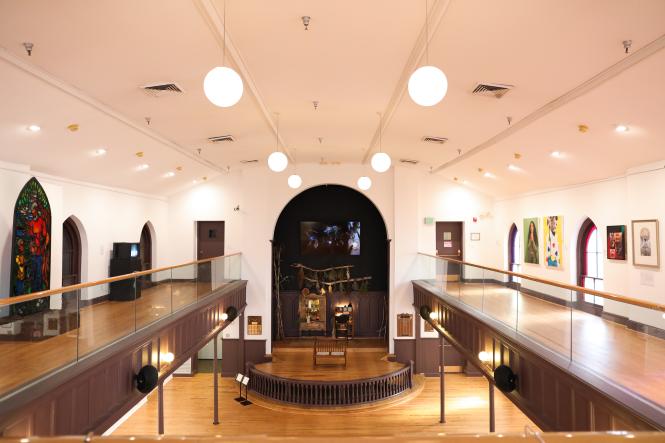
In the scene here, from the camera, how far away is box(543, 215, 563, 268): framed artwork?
1032 cm

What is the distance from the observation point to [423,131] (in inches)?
348

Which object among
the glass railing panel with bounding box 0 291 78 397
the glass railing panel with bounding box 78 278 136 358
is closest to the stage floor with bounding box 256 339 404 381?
the glass railing panel with bounding box 78 278 136 358

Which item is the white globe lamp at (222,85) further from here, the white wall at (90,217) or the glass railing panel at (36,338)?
the white wall at (90,217)

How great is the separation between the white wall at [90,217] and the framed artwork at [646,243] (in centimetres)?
810

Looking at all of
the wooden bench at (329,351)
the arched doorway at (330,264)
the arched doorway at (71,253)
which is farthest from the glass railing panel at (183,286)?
the arched doorway at (330,264)

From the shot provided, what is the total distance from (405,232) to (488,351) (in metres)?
7.12

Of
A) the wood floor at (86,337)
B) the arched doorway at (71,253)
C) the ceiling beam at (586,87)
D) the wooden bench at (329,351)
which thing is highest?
the ceiling beam at (586,87)

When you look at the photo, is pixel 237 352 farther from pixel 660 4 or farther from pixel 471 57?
pixel 660 4

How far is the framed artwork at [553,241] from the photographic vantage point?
1032 centimetres

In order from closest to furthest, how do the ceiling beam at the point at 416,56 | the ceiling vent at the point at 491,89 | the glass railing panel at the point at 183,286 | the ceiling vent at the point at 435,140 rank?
the ceiling beam at the point at 416,56 < the ceiling vent at the point at 491,89 < the glass railing panel at the point at 183,286 < the ceiling vent at the point at 435,140

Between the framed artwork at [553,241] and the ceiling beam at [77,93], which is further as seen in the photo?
the framed artwork at [553,241]

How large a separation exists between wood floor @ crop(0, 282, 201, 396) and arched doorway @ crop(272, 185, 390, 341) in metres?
7.57

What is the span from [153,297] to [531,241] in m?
9.45

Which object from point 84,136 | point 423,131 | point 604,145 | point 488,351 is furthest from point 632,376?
point 84,136
